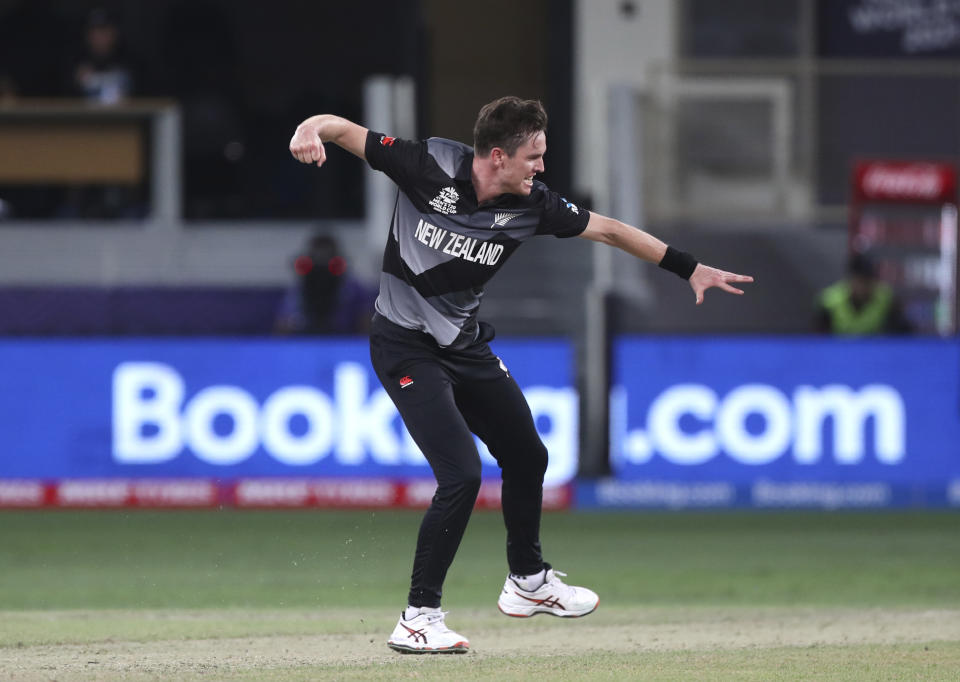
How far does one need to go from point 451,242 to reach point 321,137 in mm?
702

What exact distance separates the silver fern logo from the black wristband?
0.75 m

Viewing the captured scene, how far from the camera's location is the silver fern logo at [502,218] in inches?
288

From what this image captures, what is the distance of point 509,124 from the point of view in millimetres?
7043

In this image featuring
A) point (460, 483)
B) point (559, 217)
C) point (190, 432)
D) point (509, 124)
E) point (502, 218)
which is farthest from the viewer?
point (190, 432)

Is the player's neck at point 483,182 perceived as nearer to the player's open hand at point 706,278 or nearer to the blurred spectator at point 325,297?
the player's open hand at point 706,278

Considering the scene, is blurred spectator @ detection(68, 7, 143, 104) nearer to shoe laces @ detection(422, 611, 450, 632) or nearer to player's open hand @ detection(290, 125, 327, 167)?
player's open hand @ detection(290, 125, 327, 167)

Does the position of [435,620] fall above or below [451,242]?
below

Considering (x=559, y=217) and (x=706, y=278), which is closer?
(x=559, y=217)

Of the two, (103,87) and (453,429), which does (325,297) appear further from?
(453,429)

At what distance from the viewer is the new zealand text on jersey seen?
7.24m

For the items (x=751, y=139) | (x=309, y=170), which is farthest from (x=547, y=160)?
(x=751, y=139)

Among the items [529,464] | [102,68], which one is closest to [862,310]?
[529,464]

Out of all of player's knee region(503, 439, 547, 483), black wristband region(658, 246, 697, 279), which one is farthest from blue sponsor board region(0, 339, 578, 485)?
black wristband region(658, 246, 697, 279)

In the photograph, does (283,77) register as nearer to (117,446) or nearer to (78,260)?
Result: (78,260)
